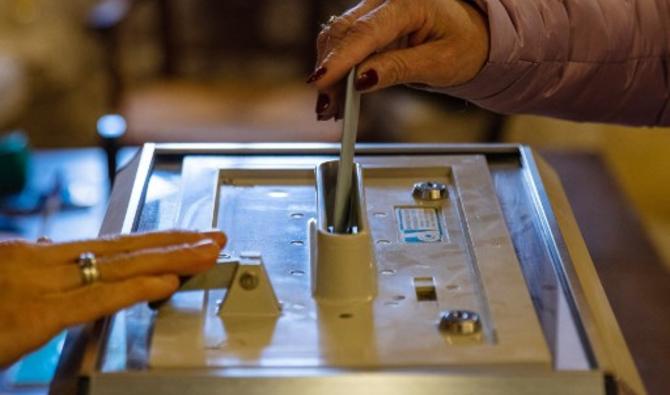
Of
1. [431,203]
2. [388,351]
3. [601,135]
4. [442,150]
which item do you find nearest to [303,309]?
[388,351]

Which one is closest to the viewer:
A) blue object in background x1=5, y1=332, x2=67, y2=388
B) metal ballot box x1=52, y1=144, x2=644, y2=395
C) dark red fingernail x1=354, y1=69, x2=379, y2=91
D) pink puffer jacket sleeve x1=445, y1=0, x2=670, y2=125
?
metal ballot box x1=52, y1=144, x2=644, y2=395

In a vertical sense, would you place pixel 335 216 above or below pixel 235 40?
below

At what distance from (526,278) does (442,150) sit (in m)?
0.27

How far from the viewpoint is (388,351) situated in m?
0.73

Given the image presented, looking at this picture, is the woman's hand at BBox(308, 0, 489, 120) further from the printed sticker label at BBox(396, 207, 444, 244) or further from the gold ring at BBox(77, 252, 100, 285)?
the gold ring at BBox(77, 252, 100, 285)

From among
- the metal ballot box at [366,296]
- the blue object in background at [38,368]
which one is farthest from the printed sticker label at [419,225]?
the blue object in background at [38,368]

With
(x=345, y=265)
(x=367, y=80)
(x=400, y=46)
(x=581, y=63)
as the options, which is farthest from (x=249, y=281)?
(x=581, y=63)

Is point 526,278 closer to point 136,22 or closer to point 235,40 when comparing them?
point 235,40

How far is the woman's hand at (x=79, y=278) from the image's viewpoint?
755 millimetres

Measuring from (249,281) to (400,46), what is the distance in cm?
30

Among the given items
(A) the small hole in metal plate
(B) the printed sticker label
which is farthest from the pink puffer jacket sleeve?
(A) the small hole in metal plate

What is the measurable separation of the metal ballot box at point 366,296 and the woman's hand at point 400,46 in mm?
80

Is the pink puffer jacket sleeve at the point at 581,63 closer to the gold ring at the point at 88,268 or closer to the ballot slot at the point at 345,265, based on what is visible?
the ballot slot at the point at 345,265

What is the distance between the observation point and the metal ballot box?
0.71 metres
